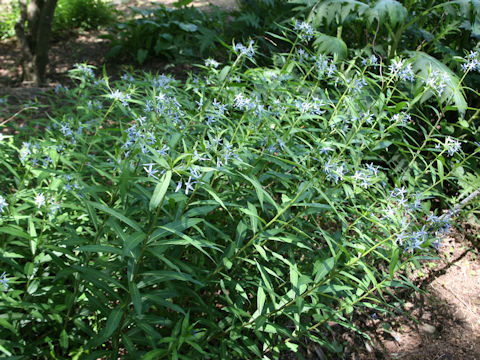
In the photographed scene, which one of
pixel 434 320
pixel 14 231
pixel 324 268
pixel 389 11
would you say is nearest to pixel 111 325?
pixel 14 231

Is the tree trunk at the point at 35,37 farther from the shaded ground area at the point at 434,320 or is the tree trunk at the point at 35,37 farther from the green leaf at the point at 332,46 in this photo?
the shaded ground area at the point at 434,320

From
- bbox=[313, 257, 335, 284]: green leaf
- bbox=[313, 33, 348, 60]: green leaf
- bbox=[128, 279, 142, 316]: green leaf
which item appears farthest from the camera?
bbox=[313, 33, 348, 60]: green leaf

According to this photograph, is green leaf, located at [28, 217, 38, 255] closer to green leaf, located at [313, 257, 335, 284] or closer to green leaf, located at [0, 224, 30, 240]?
green leaf, located at [0, 224, 30, 240]

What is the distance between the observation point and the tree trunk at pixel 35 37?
228 inches

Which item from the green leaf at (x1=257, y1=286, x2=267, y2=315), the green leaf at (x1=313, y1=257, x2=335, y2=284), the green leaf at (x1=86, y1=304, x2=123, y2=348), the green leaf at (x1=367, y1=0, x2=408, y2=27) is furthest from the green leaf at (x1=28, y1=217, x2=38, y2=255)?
the green leaf at (x1=367, y1=0, x2=408, y2=27)

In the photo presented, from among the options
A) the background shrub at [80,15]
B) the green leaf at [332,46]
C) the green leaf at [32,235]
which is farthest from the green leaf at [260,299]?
the background shrub at [80,15]

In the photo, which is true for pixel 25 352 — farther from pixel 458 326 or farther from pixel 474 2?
pixel 474 2

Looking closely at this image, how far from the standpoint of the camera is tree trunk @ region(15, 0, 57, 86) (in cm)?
578

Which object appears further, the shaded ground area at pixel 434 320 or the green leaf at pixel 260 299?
the shaded ground area at pixel 434 320

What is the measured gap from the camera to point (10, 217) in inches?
80.1

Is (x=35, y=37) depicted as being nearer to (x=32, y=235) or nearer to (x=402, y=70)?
(x=32, y=235)

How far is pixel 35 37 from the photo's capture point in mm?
6039

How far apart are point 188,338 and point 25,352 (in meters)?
0.83

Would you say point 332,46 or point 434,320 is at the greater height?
point 332,46
